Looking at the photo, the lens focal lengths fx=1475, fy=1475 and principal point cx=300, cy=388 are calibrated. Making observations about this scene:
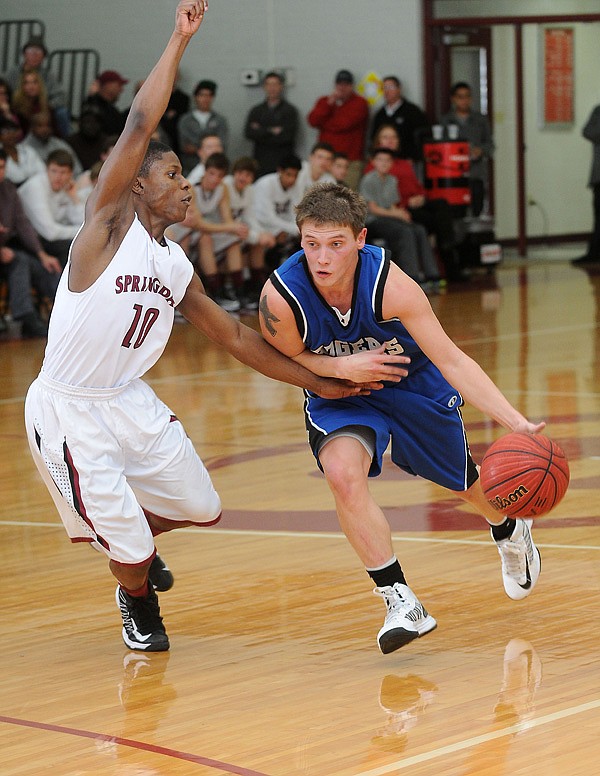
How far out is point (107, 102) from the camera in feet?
54.3

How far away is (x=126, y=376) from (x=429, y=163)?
13.4 metres

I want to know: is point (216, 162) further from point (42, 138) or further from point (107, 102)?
point (107, 102)

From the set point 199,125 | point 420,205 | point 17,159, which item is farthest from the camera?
point 199,125

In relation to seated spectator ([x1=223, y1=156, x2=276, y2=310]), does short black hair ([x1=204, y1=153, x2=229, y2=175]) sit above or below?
above

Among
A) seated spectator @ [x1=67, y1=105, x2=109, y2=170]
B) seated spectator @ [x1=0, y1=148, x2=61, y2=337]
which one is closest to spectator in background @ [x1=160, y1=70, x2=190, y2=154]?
seated spectator @ [x1=67, y1=105, x2=109, y2=170]

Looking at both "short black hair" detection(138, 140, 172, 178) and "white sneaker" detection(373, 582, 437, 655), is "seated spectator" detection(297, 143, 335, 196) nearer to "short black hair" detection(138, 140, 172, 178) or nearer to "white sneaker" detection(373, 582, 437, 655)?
"short black hair" detection(138, 140, 172, 178)

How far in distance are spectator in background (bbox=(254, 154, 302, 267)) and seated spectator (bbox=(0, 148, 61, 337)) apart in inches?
113

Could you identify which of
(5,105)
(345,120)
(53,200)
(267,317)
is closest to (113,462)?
(267,317)

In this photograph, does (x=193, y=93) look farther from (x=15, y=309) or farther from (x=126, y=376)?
(x=126, y=376)

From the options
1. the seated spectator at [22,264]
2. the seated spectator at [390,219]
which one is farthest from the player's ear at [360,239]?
the seated spectator at [390,219]

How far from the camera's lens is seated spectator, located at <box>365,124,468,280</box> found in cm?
1608

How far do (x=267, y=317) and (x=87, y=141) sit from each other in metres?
11.4

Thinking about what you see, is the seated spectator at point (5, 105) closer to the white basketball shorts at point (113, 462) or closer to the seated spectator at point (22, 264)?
the seated spectator at point (22, 264)

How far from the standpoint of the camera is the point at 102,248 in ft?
13.9
